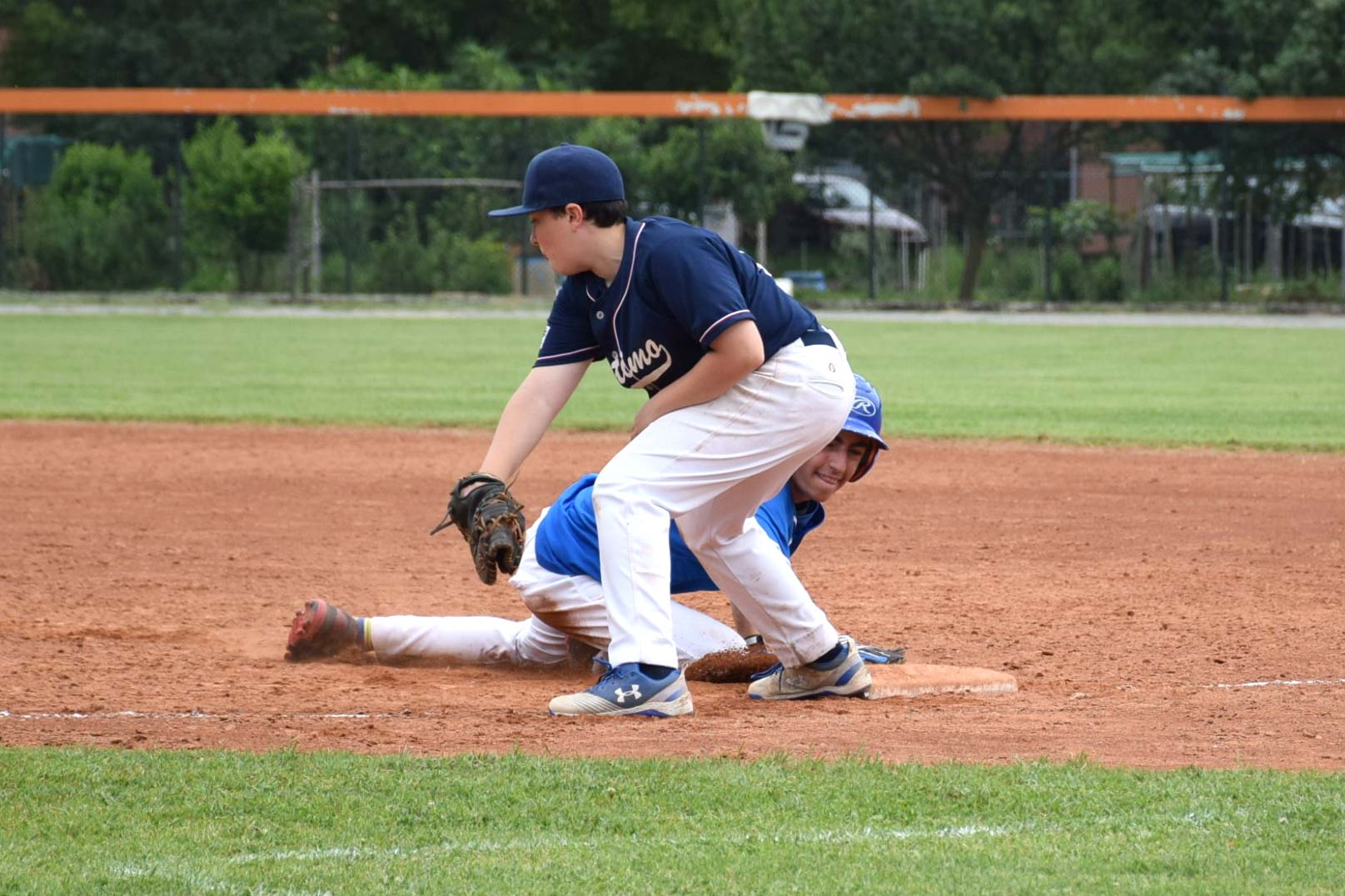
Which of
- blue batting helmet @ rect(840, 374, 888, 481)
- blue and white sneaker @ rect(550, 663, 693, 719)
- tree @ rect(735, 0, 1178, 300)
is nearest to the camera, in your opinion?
blue and white sneaker @ rect(550, 663, 693, 719)

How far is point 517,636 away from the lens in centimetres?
536

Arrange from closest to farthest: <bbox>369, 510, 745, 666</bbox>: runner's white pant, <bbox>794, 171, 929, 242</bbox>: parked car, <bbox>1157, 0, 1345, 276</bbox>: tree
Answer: <bbox>369, 510, 745, 666</bbox>: runner's white pant
<bbox>1157, 0, 1345, 276</bbox>: tree
<bbox>794, 171, 929, 242</bbox>: parked car

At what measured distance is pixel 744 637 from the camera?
5371 millimetres

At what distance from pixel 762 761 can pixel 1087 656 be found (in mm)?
1941

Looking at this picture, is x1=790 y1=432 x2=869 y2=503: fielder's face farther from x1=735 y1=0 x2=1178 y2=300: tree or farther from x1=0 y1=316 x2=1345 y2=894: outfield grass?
x1=735 y1=0 x2=1178 y2=300: tree

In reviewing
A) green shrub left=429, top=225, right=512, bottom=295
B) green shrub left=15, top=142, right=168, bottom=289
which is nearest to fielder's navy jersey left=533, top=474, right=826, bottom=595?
green shrub left=429, top=225, right=512, bottom=295

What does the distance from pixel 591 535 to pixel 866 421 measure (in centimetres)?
90

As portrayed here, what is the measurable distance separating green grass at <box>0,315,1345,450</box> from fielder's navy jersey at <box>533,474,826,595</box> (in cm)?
671

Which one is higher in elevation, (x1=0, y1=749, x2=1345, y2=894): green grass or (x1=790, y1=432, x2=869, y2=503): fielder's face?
(x1=790, y1=432, x2=869, y2=503): fielder's face

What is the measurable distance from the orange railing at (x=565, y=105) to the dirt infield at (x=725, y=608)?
54.0ft

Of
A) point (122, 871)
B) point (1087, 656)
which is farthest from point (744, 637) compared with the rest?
point (122, 871)

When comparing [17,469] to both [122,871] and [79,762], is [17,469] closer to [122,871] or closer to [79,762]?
[79,762]

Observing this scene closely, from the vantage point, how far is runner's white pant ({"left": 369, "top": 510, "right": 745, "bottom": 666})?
16.9 feet

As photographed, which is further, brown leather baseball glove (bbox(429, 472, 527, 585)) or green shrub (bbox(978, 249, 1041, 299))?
green shrub (bbox(978, 249, 1041, 299))
